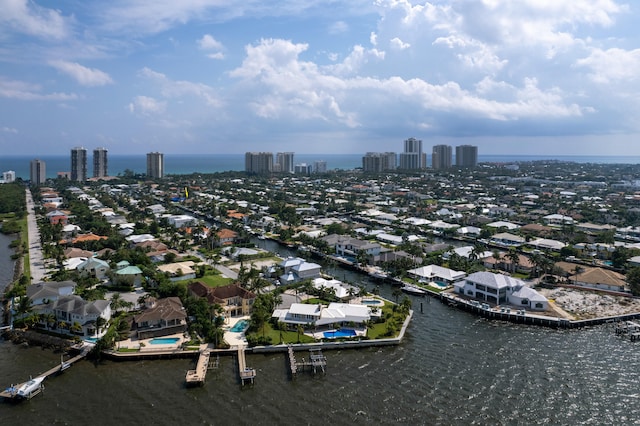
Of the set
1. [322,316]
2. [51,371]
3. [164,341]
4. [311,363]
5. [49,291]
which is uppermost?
[49,291]

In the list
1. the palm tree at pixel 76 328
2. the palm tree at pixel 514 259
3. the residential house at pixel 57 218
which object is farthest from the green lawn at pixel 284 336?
the residential house at pixel 57 218

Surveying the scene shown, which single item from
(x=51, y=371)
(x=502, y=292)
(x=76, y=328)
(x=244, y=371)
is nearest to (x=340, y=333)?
(x=244, y=371)

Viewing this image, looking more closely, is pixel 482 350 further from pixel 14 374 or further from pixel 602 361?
pixel 14 374

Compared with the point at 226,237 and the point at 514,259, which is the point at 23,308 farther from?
the point at 514,259

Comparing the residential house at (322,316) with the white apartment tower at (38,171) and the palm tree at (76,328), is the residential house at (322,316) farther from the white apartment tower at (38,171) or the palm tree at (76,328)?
the white apartment tower at (38,171)

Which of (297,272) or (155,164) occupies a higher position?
(155,164)

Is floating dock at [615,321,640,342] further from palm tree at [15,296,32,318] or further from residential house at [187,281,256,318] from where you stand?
palm tree at [15,296,32,318]
